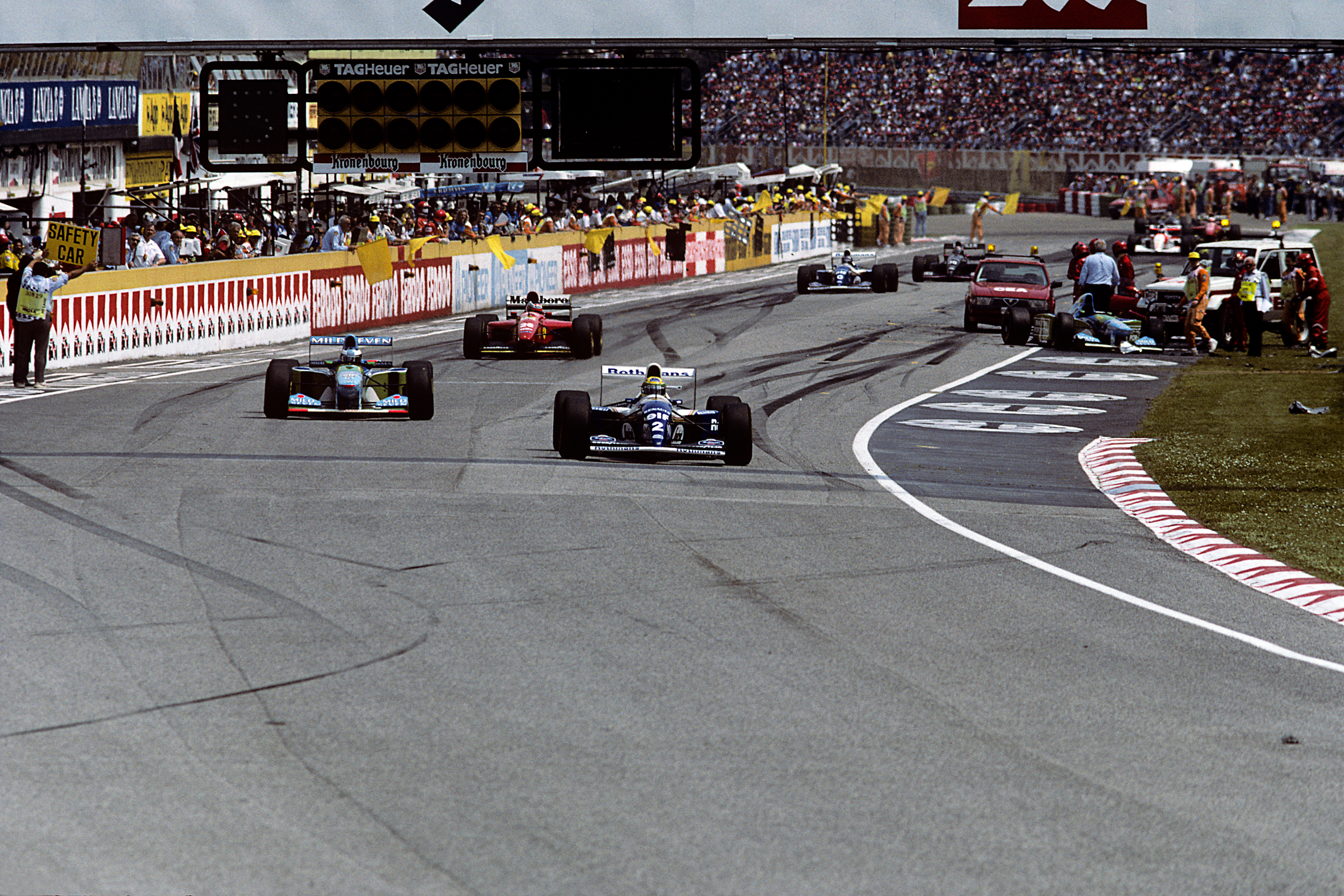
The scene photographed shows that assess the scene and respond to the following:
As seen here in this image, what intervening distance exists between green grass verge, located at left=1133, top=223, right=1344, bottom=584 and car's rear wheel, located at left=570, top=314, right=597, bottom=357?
8.07m

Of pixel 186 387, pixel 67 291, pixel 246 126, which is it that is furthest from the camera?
pixel 67 291

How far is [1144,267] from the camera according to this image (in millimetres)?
47531

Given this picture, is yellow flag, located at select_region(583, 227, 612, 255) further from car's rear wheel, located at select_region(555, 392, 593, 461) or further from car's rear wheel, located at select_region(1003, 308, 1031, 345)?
car's rear wheel, located at select_region(555, 392, 593, 461)

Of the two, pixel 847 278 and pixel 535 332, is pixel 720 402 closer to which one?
pixel 535 332

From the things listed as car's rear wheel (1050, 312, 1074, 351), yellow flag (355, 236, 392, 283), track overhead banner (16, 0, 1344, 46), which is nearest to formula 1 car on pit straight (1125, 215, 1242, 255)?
car's rear wheel (1050, 312, 1074, 351)

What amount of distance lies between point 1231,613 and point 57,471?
9.10 meters

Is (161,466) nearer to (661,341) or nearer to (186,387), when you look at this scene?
(186,387)

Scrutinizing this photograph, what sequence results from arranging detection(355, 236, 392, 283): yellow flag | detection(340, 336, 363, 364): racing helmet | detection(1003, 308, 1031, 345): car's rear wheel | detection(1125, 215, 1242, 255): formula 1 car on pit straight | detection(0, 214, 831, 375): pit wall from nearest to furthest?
detection(340, 336, 363, 364): racing helmet
detection(0, 214, 831, 375): pit wall
detection(1003, 308, 1031, 345): car's rear wheel
detection(355, 236, 392, 283): yellow flag
detection(1125, 215, 1242, 255): formula 1 car on pit straight

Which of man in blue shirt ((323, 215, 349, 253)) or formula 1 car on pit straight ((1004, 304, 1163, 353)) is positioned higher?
man in blue shirt ((323, 215, 349, 253))

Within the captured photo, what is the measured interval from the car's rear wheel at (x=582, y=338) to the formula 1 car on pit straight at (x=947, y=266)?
636 inches

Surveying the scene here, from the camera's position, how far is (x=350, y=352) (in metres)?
17.5

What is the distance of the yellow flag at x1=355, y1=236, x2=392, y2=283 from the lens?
28.8 meters

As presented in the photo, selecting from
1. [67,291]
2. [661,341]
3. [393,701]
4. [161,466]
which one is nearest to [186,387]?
[67,291]

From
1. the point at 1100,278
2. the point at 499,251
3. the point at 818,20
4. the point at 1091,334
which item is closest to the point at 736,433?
the point at 818,20
